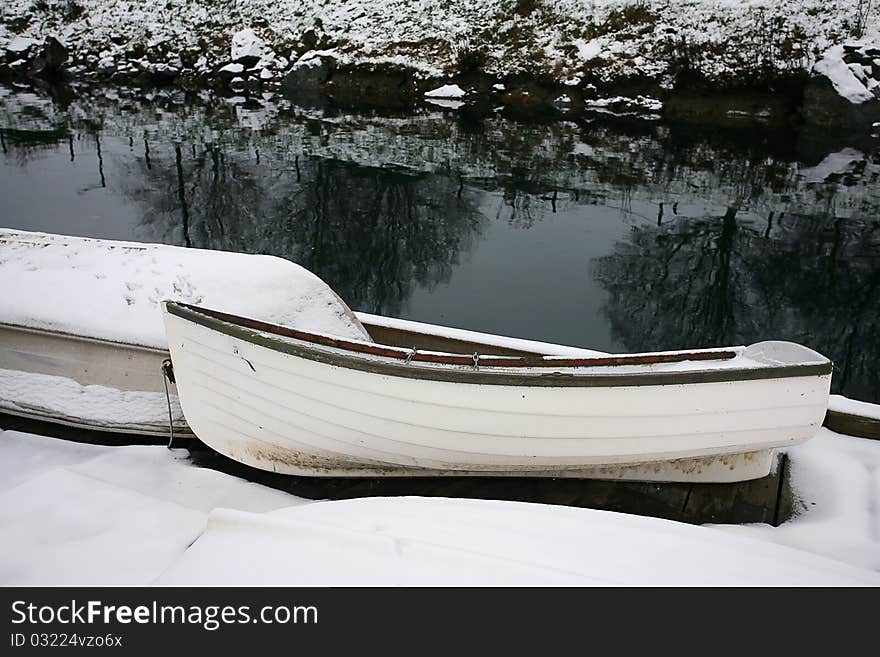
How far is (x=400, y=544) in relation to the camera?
2.30 metres

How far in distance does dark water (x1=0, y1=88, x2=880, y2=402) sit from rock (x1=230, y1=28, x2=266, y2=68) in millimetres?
6917

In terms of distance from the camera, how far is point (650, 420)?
376 cm

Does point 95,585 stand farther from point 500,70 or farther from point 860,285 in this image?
point 500,70

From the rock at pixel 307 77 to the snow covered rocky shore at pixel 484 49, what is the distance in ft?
0.15

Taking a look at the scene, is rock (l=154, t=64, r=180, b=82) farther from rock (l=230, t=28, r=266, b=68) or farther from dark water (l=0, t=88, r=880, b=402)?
dark water (l=0, t=88, r=880, b=402)

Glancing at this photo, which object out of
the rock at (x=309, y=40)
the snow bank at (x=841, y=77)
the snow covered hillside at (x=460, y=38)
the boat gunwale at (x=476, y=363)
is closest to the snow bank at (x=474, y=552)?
the boat gunwale at (x=476, y=363)

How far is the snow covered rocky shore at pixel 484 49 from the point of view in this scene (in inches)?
743

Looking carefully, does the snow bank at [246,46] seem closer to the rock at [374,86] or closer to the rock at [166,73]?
the rock at [166,73]

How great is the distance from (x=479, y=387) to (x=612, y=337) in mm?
4803

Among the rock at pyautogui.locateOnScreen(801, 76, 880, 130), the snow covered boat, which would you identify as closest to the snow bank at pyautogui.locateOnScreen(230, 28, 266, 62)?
the rock at pyautogui.locateOnScreen(801, 76, 880, 130)

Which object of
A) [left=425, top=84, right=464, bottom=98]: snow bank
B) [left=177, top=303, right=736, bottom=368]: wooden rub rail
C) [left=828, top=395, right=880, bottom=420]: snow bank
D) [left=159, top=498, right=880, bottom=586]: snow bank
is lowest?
[left=828, top=395, right=880, bottom=420]: snow bank

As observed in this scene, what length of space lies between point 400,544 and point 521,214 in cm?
1018

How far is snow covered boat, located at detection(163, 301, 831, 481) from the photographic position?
3668mm
